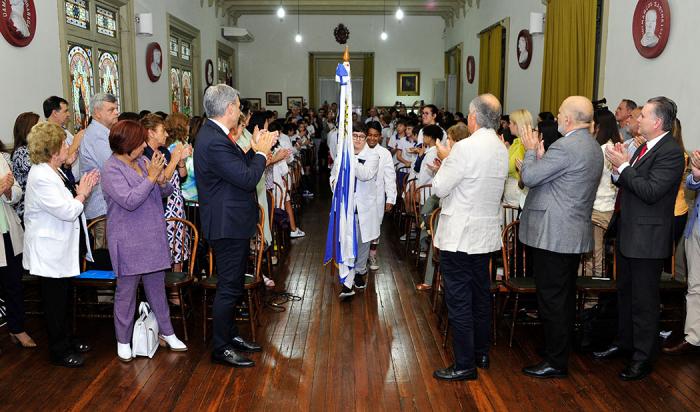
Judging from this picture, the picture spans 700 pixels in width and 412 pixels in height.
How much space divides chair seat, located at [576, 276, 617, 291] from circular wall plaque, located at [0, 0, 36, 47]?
5340mm

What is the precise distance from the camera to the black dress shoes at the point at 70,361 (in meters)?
3.63

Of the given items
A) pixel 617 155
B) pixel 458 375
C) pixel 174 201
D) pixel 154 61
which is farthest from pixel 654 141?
pixel 154 61

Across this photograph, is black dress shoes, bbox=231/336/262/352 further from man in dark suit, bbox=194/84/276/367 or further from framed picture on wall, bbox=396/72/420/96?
framed picture on wall, bbox=396/72/420/96

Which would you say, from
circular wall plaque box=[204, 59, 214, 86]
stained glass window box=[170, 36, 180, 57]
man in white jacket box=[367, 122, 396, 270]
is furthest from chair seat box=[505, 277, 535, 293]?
circular wall plaque box=[204, 59, 214, 86]

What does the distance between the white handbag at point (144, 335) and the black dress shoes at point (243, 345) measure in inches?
19.7

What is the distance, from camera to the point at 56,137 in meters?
3.51

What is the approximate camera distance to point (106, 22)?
8180 millimetres

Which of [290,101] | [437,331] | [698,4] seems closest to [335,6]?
[290,101]

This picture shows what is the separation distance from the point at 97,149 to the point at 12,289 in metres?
1.18

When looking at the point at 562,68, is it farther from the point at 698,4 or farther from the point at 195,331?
the point at 195,331

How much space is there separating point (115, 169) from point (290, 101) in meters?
14.7

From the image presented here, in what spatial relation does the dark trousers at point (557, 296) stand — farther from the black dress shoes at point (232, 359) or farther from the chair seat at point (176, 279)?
the chair seat at point (176, 279)

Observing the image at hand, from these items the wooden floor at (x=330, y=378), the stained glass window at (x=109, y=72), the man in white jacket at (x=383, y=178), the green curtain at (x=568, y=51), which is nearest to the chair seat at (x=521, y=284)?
the wooden floor at (x=330, y=378)

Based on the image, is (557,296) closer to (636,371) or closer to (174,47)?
(636,371)
